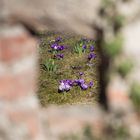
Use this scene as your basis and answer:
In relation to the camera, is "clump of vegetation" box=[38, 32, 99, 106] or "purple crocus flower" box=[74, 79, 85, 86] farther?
"purple crocus flower" box=[74, 79, 85, 86]

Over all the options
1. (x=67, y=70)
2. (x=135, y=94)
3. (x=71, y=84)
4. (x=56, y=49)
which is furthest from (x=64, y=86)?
(x=135, y=94)

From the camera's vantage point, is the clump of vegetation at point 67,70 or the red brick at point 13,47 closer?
the red brick at point 13,47

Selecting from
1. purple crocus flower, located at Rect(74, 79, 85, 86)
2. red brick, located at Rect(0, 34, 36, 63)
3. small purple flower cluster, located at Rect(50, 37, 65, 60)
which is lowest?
purple crocus flower, located at Rect(74, 79, 85, 86)

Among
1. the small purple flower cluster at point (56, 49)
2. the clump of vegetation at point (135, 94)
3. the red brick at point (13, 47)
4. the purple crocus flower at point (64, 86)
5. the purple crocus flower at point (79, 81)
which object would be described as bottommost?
the purple crocus flower at point (64, 86)

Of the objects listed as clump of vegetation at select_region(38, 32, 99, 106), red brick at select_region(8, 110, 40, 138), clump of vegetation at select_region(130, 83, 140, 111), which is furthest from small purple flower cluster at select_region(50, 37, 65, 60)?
clump of vegetation at select_region(130, 83, 140, 111)

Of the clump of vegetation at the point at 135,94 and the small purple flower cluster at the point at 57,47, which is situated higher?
the small purple flower cluster at the point at 57,47

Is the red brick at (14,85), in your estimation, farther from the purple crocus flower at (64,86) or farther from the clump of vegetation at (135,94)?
the purple crocus flower at (64,86)

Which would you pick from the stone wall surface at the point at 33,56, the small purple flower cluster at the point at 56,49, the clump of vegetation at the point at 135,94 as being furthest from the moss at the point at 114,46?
the small purple flower cluster at the point at 56,49

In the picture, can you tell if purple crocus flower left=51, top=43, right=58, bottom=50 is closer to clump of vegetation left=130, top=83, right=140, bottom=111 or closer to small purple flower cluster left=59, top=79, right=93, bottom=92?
small purple flower cluster left=59, top=79, right=93, bottom=92

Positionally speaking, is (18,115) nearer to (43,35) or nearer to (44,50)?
(44,50)
